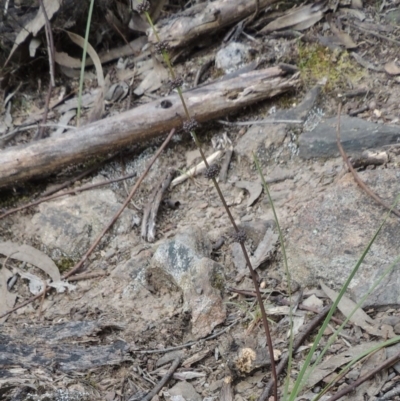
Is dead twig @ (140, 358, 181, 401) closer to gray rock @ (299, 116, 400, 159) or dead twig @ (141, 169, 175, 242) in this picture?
dead twig @ (141, 169, 175, 242)

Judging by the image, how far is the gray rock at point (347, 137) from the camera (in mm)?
2514

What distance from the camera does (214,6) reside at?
316cm

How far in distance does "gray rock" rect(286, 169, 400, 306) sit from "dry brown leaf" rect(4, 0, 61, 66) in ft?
6.75

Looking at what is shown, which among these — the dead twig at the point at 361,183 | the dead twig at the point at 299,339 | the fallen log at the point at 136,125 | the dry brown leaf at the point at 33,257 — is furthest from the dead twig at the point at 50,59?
the dead twig at the point at 299,339

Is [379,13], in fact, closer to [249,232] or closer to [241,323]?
[249,232]

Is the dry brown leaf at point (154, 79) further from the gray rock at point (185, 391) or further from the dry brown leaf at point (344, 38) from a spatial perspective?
the gray rock at point (185, 391)

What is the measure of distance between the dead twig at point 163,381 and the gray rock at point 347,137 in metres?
1.21

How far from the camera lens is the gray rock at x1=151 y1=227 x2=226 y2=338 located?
2.09m

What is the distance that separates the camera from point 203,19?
10.3 feet

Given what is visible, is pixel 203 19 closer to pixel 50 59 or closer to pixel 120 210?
pixel 50 59

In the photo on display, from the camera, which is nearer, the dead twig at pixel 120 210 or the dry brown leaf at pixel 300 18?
the dead twig at pixel 120 210

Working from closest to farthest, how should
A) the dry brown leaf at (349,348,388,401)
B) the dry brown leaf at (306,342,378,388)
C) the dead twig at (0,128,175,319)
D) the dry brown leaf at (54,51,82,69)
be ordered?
the dry brown leaf at (349,348,388,401) → the dry brown leaf at (306,342,378,388) → the dead twig at (0,128,175,319) → the dry brown leaf at (54,51,82,69)

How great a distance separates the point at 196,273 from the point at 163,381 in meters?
0.46

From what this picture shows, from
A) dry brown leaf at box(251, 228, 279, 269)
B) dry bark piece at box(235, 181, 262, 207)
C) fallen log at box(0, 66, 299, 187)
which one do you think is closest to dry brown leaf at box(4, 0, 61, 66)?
fallen log at box(0, 66, 299, 187)
